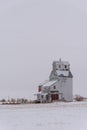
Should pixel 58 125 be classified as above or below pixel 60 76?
below

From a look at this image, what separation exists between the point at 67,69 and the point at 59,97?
8.04m

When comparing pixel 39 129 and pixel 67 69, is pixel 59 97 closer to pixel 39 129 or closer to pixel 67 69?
pixel 67 69

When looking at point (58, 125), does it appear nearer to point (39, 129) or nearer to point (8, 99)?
point (39, 129)

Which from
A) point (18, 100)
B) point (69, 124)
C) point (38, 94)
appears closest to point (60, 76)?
point (38, 94)

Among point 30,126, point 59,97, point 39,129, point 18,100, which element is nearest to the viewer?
point 39,129

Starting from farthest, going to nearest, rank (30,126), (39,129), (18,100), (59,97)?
(18,100), (59,97), (30,126), (39,129)

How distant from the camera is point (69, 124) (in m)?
24.1

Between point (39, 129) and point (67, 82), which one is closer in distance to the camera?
point (39, 129)

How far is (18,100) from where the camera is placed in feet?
298

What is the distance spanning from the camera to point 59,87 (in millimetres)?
82812

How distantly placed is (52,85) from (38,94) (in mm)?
6098

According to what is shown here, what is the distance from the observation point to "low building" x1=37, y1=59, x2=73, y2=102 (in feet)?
271

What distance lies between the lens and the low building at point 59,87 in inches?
3253

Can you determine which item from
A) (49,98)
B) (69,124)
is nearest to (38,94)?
(49,98)
